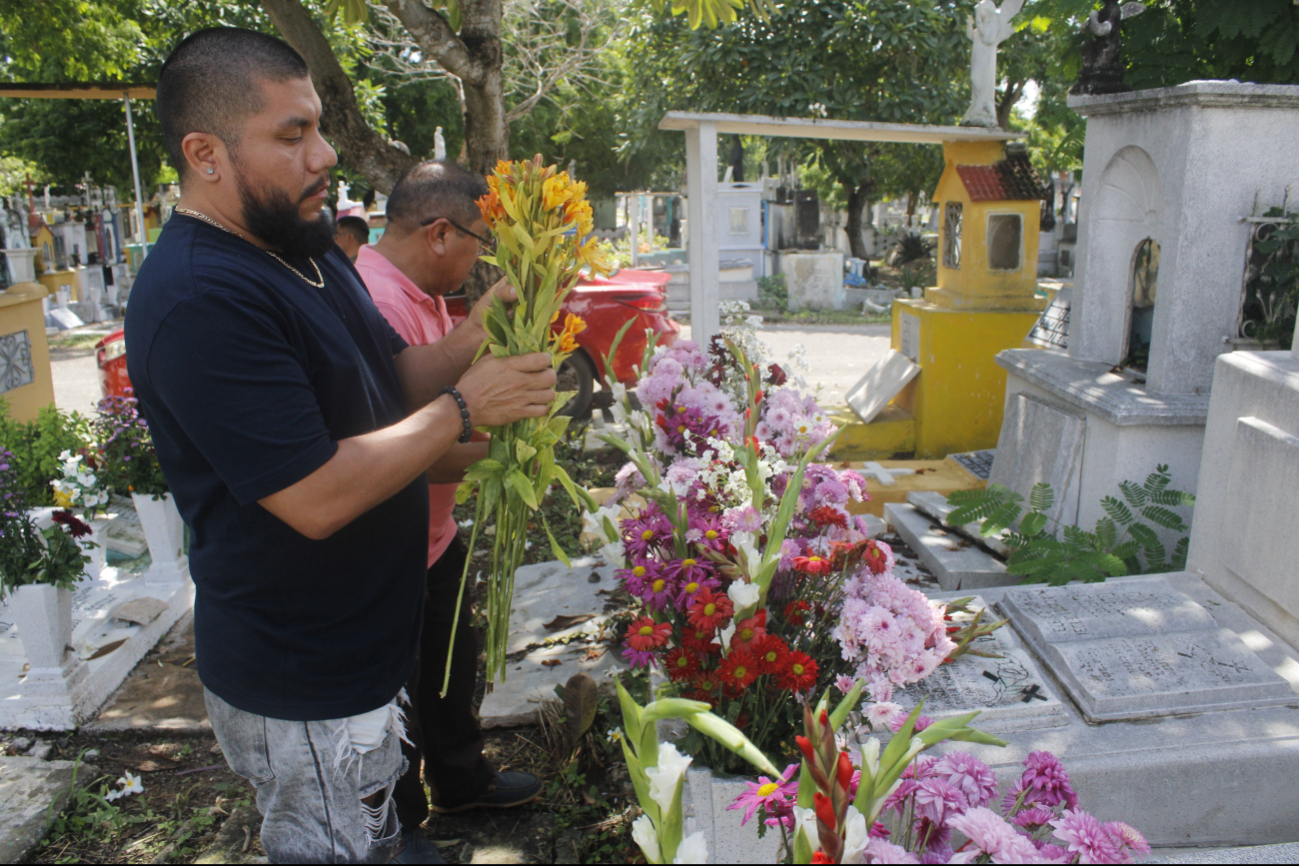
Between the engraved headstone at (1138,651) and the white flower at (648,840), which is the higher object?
the white flower at (648,840)

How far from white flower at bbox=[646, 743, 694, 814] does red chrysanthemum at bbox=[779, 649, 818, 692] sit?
2.20 feet

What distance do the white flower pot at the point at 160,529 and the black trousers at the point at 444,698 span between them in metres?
2.33

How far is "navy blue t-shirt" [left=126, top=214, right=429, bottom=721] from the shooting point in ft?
4.63

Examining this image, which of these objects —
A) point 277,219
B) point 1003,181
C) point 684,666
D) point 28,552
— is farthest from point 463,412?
point 1003,181

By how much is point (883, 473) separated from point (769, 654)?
352cm

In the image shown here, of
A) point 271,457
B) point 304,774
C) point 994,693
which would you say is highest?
point 271,457

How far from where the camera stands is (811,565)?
2.07m

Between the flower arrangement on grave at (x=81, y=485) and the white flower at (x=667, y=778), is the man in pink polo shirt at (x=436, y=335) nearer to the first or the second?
the white flower at (x=667, y=778)

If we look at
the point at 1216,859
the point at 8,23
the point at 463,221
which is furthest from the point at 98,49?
the point at 1216,859

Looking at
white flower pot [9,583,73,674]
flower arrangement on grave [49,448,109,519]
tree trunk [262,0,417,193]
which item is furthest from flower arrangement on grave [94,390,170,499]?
tree trunk [262,0,417,193]

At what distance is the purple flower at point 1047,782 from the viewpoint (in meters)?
1.55

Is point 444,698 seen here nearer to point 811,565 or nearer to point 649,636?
point 649,636

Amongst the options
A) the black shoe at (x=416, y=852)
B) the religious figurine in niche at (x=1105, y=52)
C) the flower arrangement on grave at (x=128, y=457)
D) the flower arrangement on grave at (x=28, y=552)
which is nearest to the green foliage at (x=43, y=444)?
the flower arrangement on grave at (x=128, y=457)

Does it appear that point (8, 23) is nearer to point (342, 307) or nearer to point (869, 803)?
point (342, 307)
